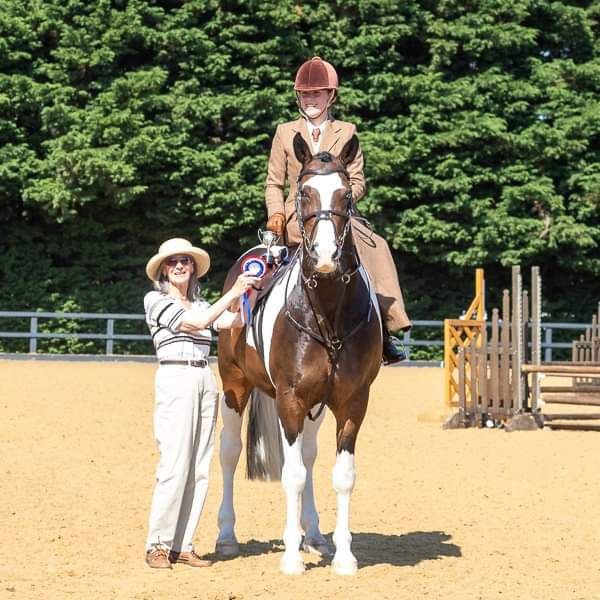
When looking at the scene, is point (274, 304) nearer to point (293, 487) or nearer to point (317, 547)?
point (293, 487)

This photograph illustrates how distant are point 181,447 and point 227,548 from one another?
90 centimetres

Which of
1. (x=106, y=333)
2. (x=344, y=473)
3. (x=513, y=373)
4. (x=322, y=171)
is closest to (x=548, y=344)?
(x=106, y=333)

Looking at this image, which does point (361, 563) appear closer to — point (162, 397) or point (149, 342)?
point (162, 397)

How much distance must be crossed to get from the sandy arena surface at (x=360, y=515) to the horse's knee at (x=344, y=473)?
48cm

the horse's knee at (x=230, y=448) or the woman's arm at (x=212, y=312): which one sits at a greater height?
the woman's arm at (x=212, y=312)

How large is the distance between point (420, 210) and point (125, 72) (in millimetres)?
7595

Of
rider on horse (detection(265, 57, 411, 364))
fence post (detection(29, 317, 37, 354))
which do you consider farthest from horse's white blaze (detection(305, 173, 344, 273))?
fence post (detection(29, 317, 37, 354))

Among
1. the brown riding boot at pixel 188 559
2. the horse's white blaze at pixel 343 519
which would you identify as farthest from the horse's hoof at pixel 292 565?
the brown riding boot at pixel 188 559

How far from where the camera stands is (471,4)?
31109mm

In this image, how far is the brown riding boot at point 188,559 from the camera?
24.1ft

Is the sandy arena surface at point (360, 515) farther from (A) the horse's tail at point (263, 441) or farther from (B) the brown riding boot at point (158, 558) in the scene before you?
(A) the horse's tail at point (263, 441)

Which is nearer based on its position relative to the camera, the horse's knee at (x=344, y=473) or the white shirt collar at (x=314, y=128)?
the horse's knee at (x=344, y=473)

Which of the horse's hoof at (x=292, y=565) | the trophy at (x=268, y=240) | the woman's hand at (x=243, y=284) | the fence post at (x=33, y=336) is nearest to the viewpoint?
the horse's hoof at (x=292, y=565)

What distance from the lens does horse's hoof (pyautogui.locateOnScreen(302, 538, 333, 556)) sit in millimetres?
7824
